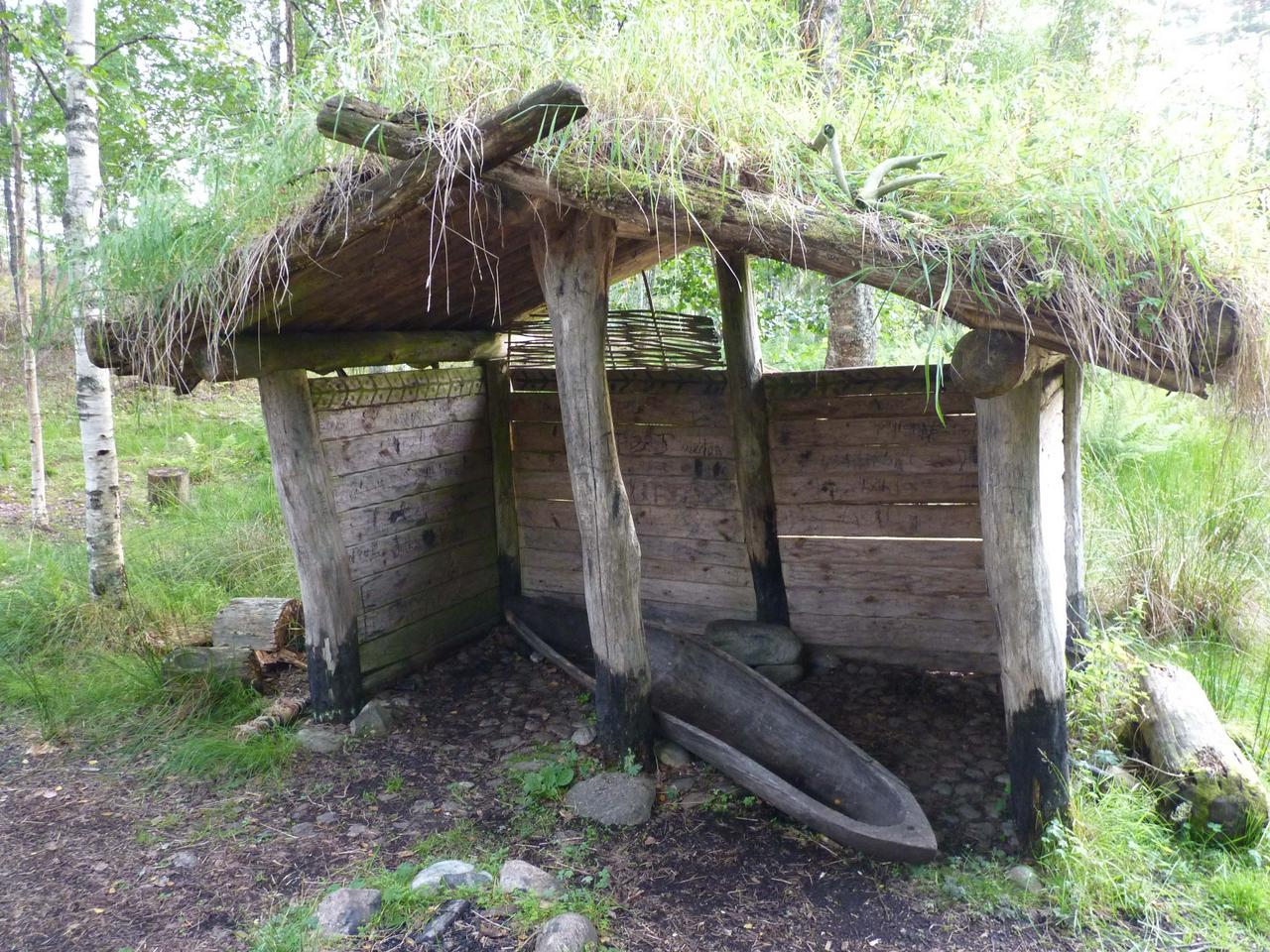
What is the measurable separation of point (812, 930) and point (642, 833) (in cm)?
85

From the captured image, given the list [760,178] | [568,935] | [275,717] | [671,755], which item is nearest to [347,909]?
[568,935]

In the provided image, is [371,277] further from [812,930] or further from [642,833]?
[812,930]

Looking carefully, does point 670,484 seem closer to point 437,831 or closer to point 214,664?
point 437,831

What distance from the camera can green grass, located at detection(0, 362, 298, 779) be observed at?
452cm

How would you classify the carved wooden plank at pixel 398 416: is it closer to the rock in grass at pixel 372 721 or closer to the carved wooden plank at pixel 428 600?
the carved wooden plank at pixel 428 600

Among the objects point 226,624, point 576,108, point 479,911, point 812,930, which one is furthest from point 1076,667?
point 226,624

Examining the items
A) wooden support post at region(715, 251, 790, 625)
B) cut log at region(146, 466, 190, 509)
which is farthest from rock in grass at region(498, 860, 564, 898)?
cut log at region(146, 466, 190, 509)

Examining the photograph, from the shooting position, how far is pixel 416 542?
5281 mm

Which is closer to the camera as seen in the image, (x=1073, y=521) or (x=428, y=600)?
(x=1073, y=521)

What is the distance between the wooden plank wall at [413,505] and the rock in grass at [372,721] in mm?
242

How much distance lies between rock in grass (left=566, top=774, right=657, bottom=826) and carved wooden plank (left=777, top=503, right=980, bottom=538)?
1825 millimetres

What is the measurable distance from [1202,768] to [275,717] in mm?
4302

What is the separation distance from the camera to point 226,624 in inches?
200

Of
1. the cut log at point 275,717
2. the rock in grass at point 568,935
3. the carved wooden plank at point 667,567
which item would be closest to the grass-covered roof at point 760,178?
the cut log at point 275,717
